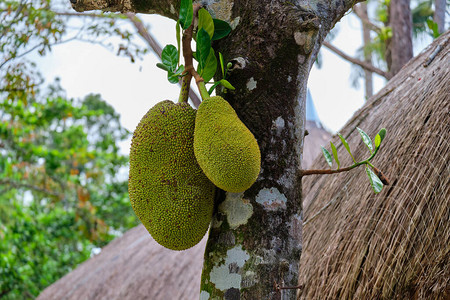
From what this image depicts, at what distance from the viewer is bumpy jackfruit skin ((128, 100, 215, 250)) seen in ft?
2.53

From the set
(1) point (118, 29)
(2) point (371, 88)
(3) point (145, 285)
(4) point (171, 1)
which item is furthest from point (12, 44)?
(2) point (371, 88)

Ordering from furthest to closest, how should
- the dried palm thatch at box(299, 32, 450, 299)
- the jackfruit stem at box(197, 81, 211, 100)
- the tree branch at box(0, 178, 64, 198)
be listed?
the tree branch at box(0, 178, 64, 198), the dried palm thatch at box(299, 32, 450, 299), the jackfruit stem at box(197, 81, 211, 100)

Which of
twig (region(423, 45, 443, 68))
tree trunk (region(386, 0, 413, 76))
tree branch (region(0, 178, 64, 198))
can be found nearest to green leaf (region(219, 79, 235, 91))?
twig (region(423, 45, 443, 68))

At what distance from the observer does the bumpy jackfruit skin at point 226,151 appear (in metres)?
0.69

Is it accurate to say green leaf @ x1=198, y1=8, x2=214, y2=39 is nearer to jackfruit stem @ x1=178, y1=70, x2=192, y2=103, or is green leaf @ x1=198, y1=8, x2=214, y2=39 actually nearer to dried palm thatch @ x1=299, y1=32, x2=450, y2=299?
jackfruit stem @ x1=178, y1=70, x2=192, y2=103

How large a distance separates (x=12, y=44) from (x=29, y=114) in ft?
7.92

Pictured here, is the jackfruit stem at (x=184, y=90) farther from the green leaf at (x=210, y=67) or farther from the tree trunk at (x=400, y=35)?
the tree trunk at (x=400, y=35)

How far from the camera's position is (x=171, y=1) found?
3.02 feet

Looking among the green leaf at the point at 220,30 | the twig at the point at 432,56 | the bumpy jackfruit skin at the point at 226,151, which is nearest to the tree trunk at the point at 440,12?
the twig at the point at 432,56

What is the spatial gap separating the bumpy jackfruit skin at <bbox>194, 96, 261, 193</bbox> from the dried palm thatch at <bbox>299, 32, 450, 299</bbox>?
59 centimetres

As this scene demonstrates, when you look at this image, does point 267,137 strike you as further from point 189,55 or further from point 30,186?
point 30,186

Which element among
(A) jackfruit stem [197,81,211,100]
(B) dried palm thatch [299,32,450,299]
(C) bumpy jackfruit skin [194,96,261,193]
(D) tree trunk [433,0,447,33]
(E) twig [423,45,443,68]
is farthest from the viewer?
(D) tree trunk [433,0,447,33]

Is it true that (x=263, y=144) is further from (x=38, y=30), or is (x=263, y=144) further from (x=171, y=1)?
(x=38, y=30)

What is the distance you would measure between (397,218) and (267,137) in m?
0.56
